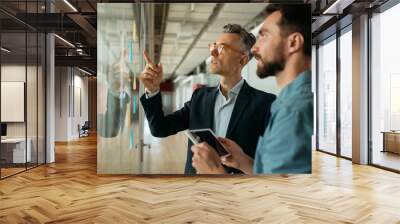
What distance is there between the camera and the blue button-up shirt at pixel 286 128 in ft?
18.9

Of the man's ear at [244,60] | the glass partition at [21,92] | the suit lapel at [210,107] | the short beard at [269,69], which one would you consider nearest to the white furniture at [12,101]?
the glass partition at [21,92]

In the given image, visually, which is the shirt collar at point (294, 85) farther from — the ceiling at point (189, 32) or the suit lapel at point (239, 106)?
the ceiling at point (189, 32)

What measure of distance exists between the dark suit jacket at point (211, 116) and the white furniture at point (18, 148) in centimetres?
282

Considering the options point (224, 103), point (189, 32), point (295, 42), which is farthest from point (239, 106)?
point (189, 32)

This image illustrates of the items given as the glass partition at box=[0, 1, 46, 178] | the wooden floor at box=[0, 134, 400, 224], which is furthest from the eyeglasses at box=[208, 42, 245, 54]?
the glass partition at box=[0, 1, 46, 178]

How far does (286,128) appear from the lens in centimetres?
581

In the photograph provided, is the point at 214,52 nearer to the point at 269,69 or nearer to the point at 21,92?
the point at 269,69

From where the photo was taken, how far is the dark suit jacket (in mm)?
5727

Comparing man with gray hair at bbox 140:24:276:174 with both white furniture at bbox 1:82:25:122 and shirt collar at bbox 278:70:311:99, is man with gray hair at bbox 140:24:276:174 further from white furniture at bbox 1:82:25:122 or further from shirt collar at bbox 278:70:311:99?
white furniture at bbox 1:82:25:122

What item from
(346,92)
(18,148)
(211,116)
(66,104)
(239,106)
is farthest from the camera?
(66,104)

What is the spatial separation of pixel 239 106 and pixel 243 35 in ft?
3.56

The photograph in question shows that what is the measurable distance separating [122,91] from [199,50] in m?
1.38

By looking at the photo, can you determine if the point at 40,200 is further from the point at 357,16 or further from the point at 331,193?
the point at 357,16

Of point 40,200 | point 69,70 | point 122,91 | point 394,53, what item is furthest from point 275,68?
point 69,70
